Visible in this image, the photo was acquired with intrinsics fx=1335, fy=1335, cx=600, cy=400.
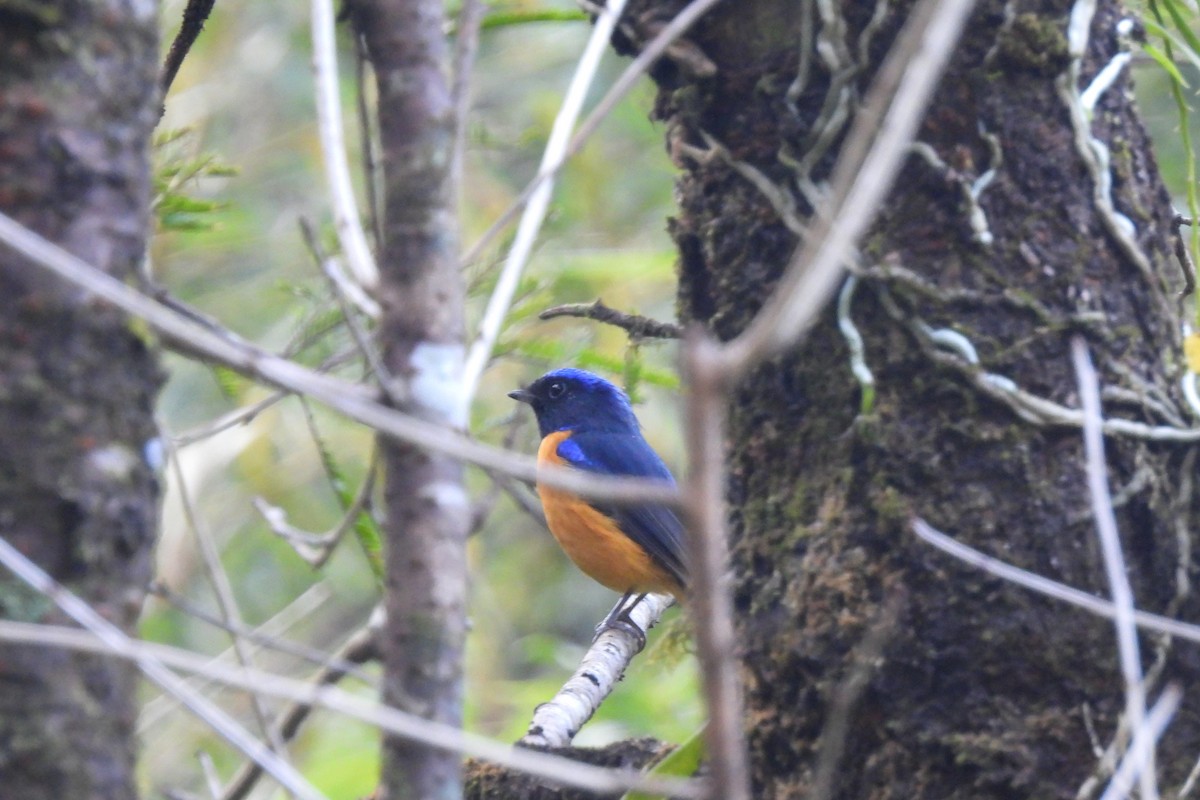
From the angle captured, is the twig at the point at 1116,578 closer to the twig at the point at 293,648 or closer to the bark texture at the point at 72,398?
the twig at the point at 293,648

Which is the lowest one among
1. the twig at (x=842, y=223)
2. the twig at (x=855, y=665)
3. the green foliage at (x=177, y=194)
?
the twig at (x=855, y=665)

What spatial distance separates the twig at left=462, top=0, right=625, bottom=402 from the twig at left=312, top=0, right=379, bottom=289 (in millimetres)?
171

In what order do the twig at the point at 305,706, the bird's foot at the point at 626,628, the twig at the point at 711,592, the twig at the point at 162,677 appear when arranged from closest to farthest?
the twig at the point at 711,592 → the twig at the point at 162,677 → the twig at the point at 305,706 → the bird's foot at the point at 626,628

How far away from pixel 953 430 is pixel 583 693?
1.62 m

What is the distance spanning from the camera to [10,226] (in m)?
1.50

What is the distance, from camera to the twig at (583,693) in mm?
3115

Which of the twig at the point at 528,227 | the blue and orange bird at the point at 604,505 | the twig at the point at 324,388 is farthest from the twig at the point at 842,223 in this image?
the blue and orange bird at the point at 604,505

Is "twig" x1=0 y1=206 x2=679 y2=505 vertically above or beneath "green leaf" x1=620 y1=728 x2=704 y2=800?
above

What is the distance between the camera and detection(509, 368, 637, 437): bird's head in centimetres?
641

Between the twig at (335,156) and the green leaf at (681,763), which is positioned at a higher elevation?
the twig at (335,156)

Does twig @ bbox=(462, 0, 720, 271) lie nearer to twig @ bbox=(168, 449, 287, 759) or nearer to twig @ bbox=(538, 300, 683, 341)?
twig @ bbox=(168, 449, 287, 759)

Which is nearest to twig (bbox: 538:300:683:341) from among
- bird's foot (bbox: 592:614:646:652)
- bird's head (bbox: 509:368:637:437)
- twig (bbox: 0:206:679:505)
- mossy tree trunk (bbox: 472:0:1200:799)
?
mossy tree trunk (bbox: 472:0:1200:799)

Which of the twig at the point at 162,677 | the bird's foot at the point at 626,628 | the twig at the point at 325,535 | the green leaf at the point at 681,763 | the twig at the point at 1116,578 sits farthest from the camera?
the bird's foot at the point at 626,628

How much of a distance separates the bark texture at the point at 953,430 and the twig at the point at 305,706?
847 millimetres
